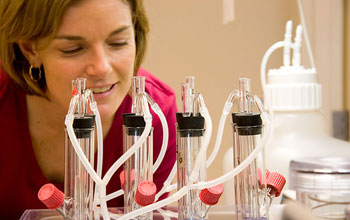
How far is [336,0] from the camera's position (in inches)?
46.3

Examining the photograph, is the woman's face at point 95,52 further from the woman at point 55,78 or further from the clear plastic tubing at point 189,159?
the clear plastic tubing at point 189,159

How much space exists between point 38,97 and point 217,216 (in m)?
0.51

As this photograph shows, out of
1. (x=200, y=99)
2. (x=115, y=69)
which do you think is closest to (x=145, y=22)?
(x=115, y=69)

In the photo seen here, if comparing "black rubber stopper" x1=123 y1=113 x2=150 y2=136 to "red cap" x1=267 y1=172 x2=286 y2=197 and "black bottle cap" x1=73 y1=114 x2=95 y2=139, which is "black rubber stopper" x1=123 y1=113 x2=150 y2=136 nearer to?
"black bottle cap" x1=73 y1=114 x2=95 y2=139

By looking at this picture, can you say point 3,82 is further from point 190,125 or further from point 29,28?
point 190,125

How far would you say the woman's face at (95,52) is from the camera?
846 mm

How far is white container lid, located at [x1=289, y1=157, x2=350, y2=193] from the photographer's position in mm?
528

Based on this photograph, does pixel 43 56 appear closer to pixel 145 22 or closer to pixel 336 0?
pixel 145 22

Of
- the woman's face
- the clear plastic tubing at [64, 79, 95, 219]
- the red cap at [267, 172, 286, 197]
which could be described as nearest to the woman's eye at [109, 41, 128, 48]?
the woman's face

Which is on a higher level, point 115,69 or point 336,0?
point 336,0

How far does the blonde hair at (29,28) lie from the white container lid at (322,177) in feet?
1.59

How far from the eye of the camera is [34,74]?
0.99 meters

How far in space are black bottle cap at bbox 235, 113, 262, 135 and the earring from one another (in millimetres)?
512

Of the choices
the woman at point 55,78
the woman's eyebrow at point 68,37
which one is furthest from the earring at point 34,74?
the woman's eyebrow at point 68,37
